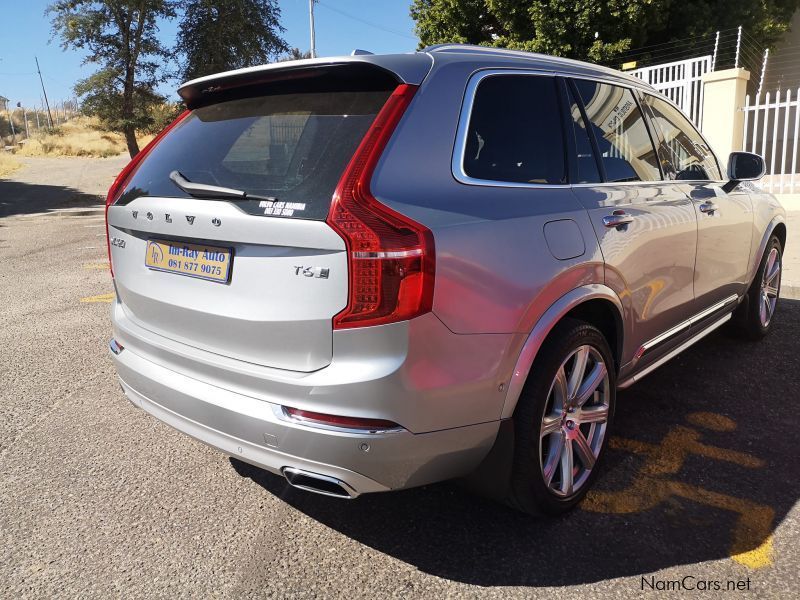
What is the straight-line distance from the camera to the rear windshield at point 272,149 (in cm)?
215

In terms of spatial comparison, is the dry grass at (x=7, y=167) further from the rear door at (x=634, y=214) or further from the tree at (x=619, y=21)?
the rear door at (x=634, y=214)


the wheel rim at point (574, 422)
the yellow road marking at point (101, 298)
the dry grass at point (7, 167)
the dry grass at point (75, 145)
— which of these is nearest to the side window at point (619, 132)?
the wheel rim at point (574, 422)

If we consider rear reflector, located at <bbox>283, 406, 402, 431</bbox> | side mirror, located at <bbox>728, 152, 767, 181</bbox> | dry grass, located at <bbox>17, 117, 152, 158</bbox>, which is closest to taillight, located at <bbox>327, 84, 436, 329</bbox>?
rear reflector, located at <bbox>283, 406, 402, 431</bbox>

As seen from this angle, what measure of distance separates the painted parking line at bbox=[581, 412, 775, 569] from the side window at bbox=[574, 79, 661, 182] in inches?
53.2

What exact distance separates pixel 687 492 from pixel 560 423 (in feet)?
2.40

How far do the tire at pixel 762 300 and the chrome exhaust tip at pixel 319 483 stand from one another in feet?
12.3

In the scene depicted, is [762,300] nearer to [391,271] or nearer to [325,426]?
[391,271]

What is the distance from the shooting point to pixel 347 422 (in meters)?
2.04

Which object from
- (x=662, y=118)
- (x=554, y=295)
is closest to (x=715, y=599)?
(x=554, y=295)

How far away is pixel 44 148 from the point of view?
138 ft

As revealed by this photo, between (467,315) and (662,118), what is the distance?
7.63ft

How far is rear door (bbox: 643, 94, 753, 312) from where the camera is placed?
3.64 metres

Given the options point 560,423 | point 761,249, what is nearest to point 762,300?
point 761,249

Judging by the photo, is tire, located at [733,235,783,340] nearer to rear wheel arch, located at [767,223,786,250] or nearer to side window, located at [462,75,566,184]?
rear wheel arch, located at [767,223,786,250]
